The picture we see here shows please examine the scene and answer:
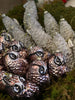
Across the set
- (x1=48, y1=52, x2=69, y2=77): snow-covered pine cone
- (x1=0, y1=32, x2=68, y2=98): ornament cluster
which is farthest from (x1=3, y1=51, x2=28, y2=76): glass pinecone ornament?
(x1=48, y1=52, x2=69, y2=77): snow-covered pine cone

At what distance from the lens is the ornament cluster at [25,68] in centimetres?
69

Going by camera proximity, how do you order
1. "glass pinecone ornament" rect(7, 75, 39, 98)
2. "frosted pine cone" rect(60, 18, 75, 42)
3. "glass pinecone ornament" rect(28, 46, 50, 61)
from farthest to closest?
"frosted pine cone" rect(60, 18, 75, 42), "glass pinecone ornament" rect(28, 46, 50, 61), "glass pinecone ornament" rect(7, 75, 39, 98)

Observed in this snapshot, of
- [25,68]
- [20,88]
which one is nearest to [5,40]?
[25,68]

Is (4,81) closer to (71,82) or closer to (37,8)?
(71,82)

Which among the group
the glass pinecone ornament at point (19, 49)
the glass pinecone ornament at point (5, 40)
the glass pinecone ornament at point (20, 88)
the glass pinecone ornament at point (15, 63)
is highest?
the glass pinecone ornament at point (5, 40)

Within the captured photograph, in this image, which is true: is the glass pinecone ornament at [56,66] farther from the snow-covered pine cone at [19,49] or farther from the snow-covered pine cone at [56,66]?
the snow-covered pine cone at [19,49]

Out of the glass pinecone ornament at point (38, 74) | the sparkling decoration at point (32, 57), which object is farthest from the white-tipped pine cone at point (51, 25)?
the glass pinecone ornament at point (38, 74)

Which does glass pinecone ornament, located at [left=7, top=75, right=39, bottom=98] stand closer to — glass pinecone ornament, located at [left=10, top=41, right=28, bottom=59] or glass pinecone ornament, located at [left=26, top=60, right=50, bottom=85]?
glass pinecone ornament, located at [left=26, top=60, right=50, bottom=85]

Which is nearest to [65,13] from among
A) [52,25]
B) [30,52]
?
[52,25]

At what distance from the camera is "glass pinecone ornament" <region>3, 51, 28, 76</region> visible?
2.49 ft

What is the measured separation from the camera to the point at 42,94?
0.72 m

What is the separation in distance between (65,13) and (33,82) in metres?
0.56

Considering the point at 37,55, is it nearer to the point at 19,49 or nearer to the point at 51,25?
the point at 19,49

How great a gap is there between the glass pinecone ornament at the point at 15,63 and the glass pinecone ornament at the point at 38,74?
4cm
